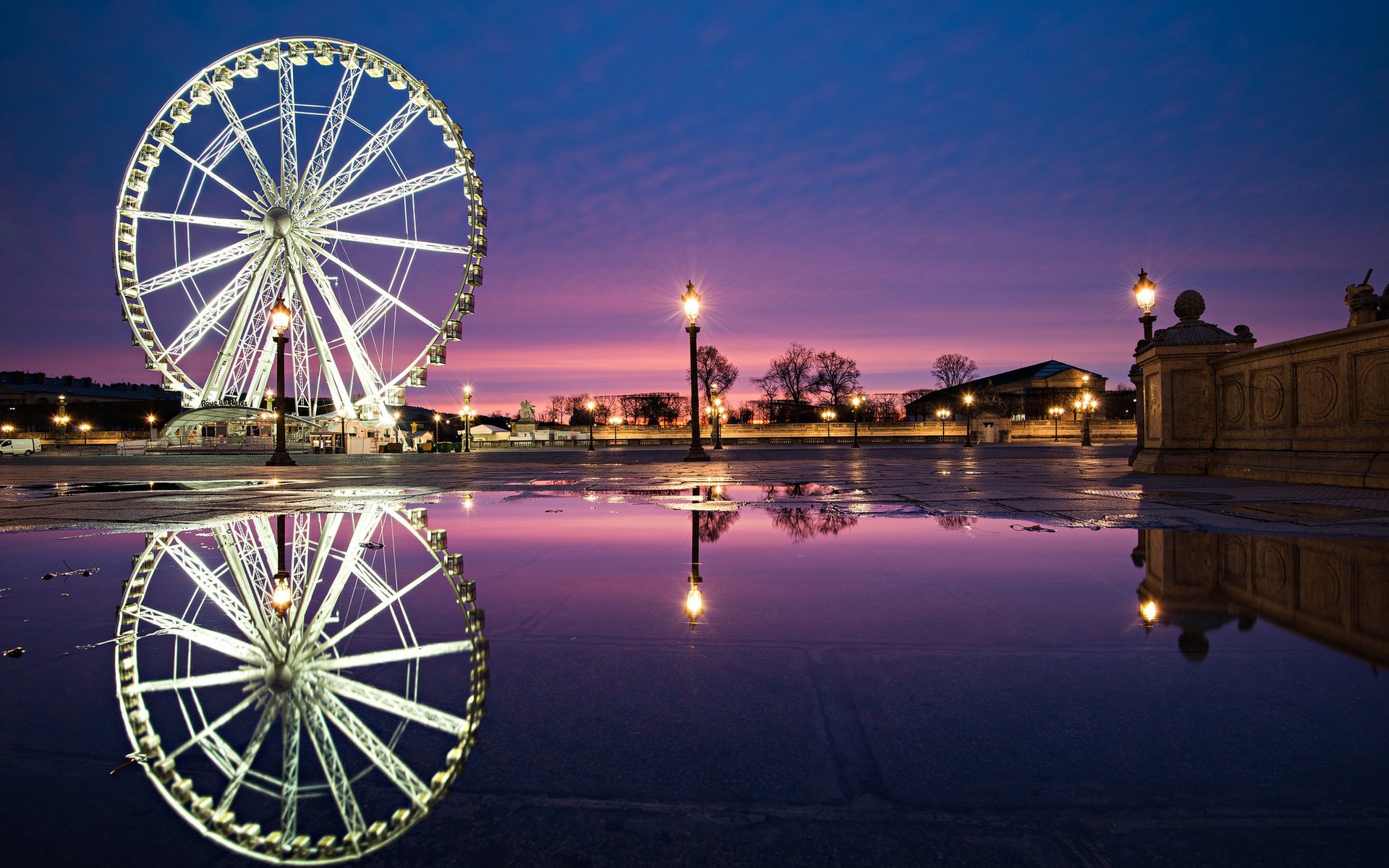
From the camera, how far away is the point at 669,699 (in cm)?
227

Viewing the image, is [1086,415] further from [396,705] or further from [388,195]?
[396,705]

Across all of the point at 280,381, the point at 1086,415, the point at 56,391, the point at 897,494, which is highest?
the point at 56,391

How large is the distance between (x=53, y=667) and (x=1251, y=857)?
358 cm

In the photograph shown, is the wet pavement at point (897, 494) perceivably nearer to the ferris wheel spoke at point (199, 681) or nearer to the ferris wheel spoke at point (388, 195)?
the ferris wheel spoke at point (199, 681)

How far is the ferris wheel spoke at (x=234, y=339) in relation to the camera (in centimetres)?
3388

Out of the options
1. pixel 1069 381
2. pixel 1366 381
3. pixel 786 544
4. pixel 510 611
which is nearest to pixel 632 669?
pixel 510 611

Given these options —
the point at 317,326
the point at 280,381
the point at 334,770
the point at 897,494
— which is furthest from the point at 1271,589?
the point at 317,326

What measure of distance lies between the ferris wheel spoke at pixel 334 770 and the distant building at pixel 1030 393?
9044 cm

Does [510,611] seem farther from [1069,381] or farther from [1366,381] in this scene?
[1069,381]

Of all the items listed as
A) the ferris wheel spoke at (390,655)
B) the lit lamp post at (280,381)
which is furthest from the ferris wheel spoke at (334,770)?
the lit lamp post at (280,381)

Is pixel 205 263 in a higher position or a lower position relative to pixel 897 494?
higher

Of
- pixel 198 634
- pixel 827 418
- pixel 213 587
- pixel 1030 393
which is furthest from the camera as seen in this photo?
pixel 1030 393

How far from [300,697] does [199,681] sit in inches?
17.3

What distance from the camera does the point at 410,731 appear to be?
2.05 metres
